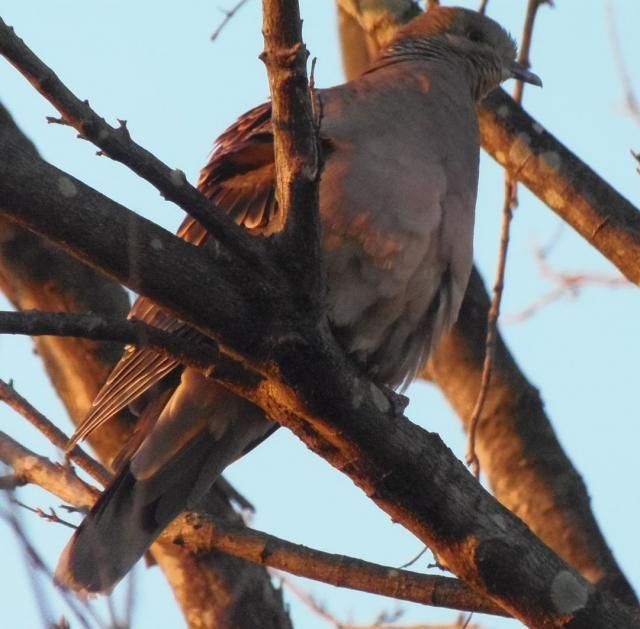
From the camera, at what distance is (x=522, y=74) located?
4.97 m

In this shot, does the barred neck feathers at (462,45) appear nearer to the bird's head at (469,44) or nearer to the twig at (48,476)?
the bird's head at (469,44)

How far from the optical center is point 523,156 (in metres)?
4.42

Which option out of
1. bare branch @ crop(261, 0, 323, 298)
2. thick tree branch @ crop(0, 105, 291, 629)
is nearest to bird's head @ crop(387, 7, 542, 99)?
thick tree branch @ crop(0, 105, 291, 629)

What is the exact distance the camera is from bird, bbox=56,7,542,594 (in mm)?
3574

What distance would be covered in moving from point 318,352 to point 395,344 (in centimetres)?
100

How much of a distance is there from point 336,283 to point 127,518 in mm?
887

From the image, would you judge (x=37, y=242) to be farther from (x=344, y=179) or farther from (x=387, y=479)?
(x=387, y=479)

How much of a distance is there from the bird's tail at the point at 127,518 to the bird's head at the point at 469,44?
1.71 metres

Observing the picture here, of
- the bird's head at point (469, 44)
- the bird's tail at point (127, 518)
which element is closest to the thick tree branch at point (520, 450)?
the bird's head at point (469, 44)

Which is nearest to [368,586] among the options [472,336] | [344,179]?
[344,179]

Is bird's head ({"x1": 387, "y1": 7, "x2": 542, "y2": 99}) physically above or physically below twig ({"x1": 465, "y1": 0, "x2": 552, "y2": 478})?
above

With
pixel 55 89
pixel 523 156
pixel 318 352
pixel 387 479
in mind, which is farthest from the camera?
pixel 523 156

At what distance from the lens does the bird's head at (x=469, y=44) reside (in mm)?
4820

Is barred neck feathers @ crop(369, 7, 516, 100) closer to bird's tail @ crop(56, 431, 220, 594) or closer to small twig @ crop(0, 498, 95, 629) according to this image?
bird's tail @ crop(56, 431, 220, 594)
